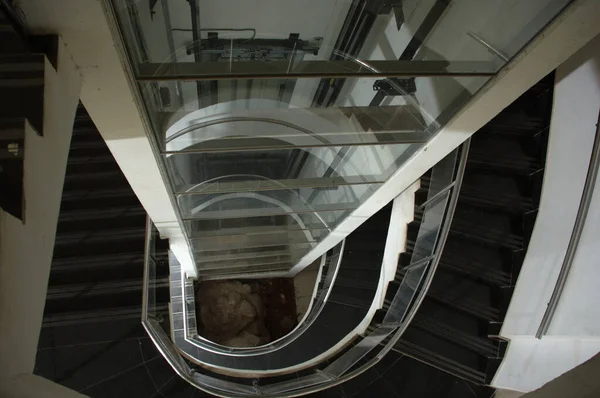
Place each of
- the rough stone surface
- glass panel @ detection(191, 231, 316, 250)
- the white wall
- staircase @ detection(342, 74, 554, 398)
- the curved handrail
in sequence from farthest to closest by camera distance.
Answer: the rough stone surface → glass panel @ detection(191, 231, 316, 250) → the curved handrail → staircase @ detection(342, 74, 554, 398) → the white wall

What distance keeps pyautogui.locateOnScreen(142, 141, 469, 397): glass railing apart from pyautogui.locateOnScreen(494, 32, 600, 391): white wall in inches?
48.8

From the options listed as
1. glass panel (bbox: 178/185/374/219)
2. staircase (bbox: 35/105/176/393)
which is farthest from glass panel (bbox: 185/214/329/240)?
staircase (bbox: 35/105/176/393)

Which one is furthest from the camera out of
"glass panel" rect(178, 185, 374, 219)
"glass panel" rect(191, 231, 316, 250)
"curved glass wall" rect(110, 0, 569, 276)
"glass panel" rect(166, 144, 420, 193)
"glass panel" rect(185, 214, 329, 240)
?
"glass panel" rect(191, 231, 316, 250)

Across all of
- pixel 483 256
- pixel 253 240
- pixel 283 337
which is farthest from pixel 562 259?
pixel 283 337

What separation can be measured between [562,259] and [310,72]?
14.5ft

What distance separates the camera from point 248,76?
2635 millimetres

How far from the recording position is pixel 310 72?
2.76 m

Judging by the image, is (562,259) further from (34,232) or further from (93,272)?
(93,272)

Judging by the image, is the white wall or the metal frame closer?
the metal frame

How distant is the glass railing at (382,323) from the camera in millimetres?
5262

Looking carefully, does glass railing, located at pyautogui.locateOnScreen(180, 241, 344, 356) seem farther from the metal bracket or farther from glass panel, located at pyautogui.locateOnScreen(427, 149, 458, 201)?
the metal bracket

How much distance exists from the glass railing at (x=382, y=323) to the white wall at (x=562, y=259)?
4.07ft

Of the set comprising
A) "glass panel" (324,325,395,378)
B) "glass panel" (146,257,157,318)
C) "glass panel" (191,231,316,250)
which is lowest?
"glass panel" (324,325,395,378)

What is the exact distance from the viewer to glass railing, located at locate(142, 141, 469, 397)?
17.3 ft
